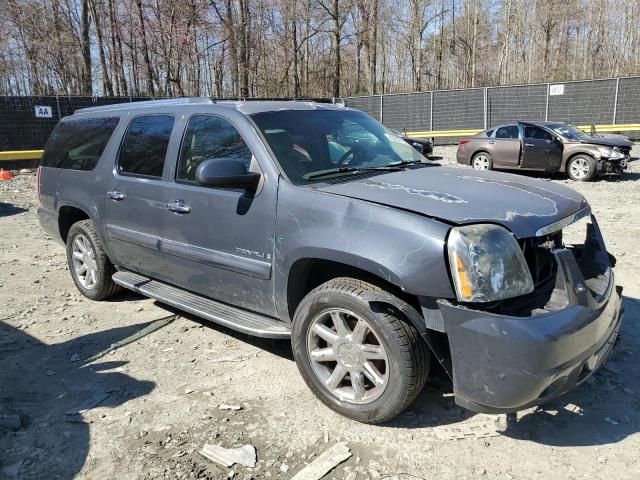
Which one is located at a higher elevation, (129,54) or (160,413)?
(129,54)

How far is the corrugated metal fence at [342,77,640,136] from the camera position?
794 inches

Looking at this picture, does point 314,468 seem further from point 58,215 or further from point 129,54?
point 129,54

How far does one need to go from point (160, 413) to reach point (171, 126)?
216cm

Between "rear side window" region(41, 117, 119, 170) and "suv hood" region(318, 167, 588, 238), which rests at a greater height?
"rear side window" region(41, 117, 119, 170)

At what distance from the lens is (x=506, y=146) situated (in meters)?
13.8

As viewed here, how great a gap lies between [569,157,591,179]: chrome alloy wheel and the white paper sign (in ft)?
33.2

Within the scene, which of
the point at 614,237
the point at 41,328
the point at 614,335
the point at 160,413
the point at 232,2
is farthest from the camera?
the point at 232,2

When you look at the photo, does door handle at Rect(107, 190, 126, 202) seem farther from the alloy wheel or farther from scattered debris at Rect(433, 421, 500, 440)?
the alloy wheel

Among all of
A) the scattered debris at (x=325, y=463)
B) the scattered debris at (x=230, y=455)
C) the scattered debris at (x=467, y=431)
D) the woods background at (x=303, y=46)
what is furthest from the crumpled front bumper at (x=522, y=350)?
the woods background at (x=303, y=46)

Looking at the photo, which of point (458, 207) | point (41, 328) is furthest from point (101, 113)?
point (458, 207)

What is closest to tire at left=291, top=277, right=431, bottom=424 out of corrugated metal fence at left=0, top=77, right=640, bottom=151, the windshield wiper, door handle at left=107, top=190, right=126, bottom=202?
the windshield wiper

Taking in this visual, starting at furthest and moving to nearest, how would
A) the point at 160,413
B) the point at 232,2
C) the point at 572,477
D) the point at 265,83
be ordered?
the point at 265,83
the point at 232,2
the point at 160,413
the point at 572,477

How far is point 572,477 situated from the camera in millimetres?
2551

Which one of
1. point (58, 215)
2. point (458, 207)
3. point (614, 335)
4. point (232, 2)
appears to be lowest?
point (614, 335)
